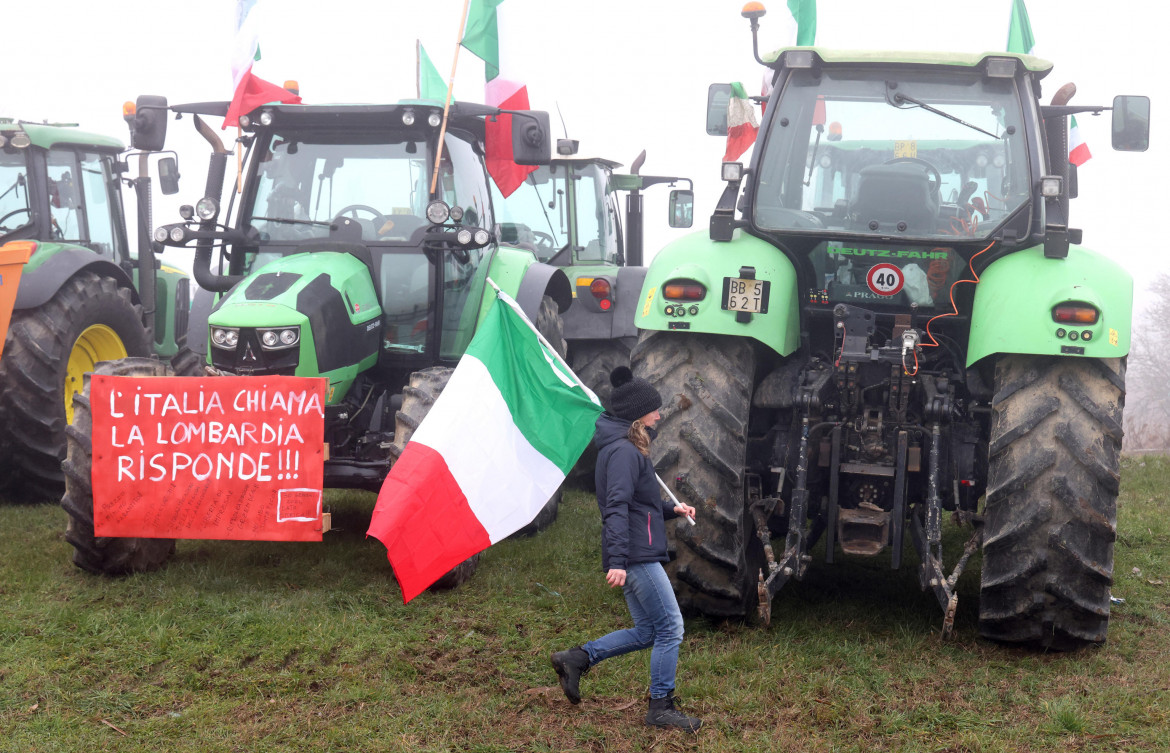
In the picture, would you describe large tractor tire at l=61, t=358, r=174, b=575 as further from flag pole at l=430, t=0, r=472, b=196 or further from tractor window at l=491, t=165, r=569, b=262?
tractor window at l=491, t=165, r=569, b=262

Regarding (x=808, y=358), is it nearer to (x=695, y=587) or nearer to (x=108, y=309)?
(x=695, y=587)

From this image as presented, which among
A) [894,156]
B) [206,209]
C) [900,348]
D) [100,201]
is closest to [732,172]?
[894,156]

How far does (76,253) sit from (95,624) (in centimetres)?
370

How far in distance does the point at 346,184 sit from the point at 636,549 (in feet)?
11.5

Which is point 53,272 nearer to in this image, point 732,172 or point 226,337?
point 226,337

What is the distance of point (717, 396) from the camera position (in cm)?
494

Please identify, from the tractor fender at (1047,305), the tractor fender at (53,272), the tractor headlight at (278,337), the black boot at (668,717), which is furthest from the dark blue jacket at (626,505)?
the tractor fender at (53,272)

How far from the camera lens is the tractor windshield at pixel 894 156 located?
203 inches

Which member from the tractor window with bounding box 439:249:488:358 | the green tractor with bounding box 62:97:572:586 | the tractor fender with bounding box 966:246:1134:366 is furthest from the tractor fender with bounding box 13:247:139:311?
the tractor fender with bounding box 966:246:1134:366

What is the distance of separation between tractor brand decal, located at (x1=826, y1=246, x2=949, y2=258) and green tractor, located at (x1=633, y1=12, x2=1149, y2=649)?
0.01m

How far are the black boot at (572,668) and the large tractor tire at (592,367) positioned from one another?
451 centimetres

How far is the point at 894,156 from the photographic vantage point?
17.6 feet

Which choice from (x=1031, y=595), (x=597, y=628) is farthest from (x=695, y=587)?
(x=1031, y=595)

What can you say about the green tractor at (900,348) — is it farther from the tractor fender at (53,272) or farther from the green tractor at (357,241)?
the tractor fender at (53,272)
